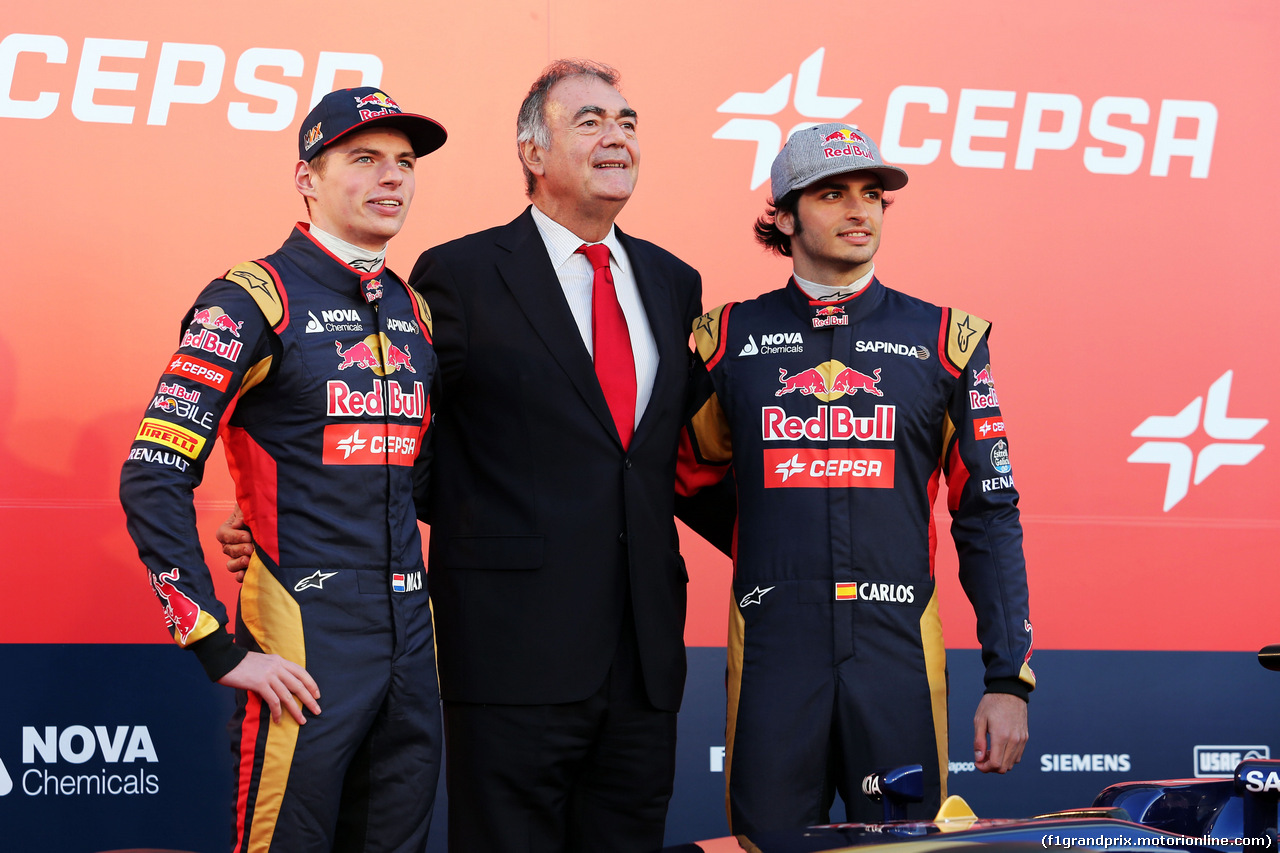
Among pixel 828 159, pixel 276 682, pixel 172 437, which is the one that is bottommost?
pixel 276 682

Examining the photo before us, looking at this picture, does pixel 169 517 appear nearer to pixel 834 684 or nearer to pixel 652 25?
pixel 834 684

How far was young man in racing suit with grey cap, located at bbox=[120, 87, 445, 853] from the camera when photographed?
1847mm

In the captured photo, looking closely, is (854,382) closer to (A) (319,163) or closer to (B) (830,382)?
(B) (830,382)

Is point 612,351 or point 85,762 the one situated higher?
point 612,351

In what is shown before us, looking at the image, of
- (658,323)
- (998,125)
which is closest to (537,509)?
(658,323)

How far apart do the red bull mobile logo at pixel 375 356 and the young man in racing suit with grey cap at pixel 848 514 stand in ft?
2.07

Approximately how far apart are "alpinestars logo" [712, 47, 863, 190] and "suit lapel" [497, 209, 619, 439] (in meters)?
0.93

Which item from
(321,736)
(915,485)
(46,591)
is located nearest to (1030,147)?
(915,485)

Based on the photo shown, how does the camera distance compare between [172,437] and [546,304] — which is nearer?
[172,437]

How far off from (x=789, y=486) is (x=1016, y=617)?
18.7 inches

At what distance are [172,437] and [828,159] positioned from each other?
1.30 m

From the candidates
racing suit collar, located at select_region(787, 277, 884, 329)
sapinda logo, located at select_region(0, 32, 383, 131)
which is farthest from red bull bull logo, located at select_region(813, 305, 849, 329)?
sapinda logo, located at select_region(0, 32, 383, 131)

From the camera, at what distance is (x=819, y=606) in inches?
85.0

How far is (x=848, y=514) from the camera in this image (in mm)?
2186
